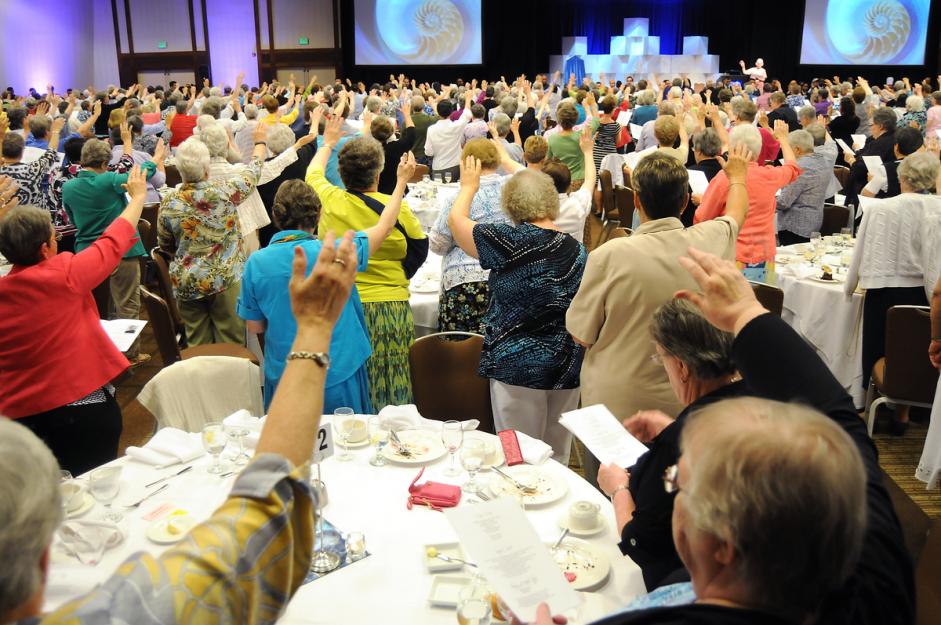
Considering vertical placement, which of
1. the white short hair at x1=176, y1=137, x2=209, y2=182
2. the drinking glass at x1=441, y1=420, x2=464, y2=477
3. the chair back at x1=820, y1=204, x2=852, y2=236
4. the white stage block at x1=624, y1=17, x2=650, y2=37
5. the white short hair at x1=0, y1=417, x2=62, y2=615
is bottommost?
the drinking glass at x1=441, y1=420, x2=464, y2=477

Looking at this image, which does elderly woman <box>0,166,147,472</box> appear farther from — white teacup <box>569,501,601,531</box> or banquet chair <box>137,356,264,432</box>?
white teacup <box>569,501,601,531</box>

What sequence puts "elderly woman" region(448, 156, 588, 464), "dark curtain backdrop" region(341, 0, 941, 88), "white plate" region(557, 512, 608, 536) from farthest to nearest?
"dark curtain backdrop" region(341, 0, 941, 88), "elderly woman" region(448, 156, 588, 464), "white plate" region(557, 512, 608, 536)

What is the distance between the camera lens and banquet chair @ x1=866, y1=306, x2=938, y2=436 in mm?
4223

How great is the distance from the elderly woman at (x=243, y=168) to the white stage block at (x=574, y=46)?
1899cm

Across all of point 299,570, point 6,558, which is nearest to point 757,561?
point 299,570

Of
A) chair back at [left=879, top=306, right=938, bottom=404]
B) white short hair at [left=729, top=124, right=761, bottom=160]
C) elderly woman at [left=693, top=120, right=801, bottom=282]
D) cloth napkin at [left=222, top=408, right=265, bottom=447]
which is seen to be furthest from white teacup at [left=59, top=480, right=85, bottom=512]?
white short hair at [left=729, top=124, right=761, bottom=160]

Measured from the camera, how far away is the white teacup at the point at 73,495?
2424mm

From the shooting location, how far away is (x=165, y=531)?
7.67 ft

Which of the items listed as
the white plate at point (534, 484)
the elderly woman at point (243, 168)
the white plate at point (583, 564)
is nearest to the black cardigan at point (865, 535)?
the white plate at point (583, 564)

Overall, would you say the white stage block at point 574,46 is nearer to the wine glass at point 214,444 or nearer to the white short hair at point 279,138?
the white short hair at point 279,138

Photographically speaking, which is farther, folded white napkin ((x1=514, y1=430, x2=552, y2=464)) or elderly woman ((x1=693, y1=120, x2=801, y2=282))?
elderly woman ((x1=693, y1=120, x2=801, y2=282))

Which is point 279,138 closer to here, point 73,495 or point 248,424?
point 248,424

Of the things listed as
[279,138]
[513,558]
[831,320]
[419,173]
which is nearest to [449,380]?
[513,558]

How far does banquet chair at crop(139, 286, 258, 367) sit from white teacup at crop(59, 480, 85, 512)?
1.90m
